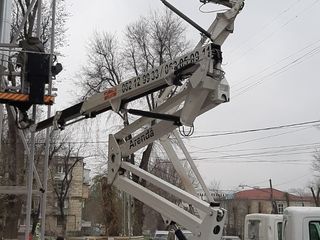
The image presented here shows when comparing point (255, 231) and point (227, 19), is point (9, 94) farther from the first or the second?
point (255, 231)

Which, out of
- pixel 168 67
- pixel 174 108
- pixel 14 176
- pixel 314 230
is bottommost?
pixel 314 230

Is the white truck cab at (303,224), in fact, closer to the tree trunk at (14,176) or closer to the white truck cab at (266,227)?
the white truck cab at (266,227)

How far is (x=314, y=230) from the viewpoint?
7.06 m

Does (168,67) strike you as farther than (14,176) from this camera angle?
No

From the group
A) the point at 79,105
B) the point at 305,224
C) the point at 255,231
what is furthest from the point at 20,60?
the point at 255,231

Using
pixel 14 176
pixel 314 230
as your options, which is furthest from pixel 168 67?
pixel 14 176

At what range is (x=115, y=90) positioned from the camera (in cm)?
745

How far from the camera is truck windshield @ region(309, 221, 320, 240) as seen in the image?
23.0 feet

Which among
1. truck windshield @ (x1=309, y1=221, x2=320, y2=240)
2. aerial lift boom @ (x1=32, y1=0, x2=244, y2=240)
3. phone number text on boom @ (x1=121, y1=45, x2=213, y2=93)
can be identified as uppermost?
phone number text on boom @ (x1=121, y1=45, x2=213, y2=93)

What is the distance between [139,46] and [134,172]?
3190cm

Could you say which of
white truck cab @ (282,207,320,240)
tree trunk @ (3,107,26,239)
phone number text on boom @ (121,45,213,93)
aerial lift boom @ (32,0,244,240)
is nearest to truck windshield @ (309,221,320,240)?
white truck cab @ (282,207,320,240)

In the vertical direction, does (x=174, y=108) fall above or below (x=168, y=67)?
below

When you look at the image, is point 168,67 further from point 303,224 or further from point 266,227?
point 266,227

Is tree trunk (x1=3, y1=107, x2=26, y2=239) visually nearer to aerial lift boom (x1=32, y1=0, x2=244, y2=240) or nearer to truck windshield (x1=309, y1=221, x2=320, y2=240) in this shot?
aerial lift boom (x1=32, y1=0, x2=244, y2=240)
